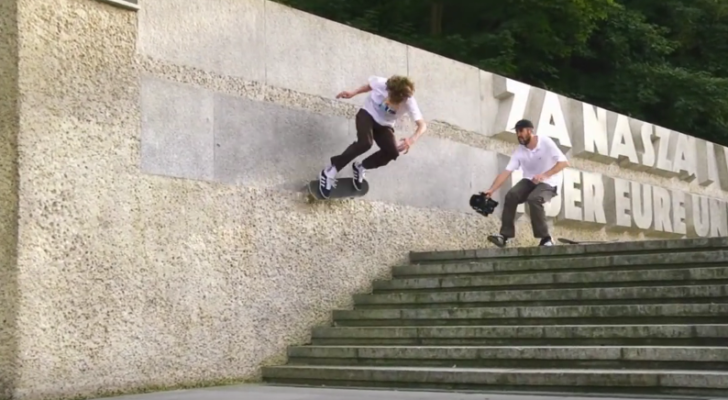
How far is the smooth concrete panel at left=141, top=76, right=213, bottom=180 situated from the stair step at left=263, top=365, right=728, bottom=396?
1995 mm

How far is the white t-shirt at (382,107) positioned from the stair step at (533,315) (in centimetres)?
193

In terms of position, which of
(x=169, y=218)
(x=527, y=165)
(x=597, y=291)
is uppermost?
(x=527, y=165)

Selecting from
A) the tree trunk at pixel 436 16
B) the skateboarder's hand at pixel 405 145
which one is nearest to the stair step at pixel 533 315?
the skateboarder's hand at pixel 405 145

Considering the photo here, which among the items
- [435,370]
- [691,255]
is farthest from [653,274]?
[435,370]

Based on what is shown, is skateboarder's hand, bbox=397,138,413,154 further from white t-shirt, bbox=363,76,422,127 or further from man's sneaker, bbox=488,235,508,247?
man's sneaker, bbox=488,235,508,247

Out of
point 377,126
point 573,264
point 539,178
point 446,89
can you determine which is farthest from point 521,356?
point 446,89

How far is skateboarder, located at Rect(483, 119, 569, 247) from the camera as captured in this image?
37.4 feet

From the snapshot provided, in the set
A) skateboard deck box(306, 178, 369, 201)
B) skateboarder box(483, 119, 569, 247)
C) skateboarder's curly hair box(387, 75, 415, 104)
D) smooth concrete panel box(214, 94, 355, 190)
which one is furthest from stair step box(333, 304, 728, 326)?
skateboarder box(483, 119, 569, 247)

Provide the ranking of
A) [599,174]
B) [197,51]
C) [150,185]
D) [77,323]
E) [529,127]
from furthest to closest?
[599,174]
[529,127]
[197,51]
[150,185]
[77,323]

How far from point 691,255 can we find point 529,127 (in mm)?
3123

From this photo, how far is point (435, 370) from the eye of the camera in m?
8.01

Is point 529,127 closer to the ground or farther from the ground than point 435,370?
farther from the ground

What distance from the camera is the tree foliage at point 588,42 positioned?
19.5 metres

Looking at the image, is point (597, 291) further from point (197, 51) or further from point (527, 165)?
point (197, 51)
